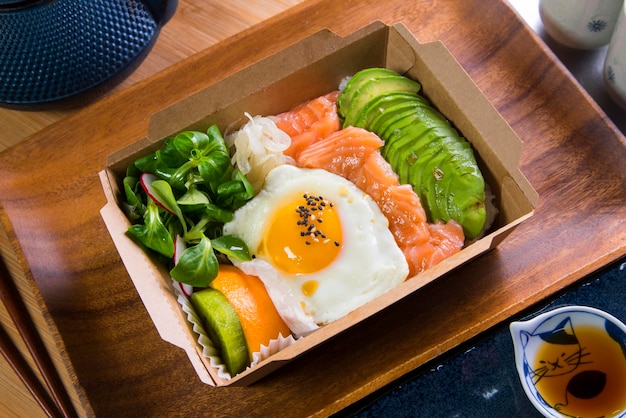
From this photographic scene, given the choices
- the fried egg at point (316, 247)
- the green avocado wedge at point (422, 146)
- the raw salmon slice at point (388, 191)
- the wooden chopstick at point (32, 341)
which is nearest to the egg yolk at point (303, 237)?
the fried egg at point (316, 247)

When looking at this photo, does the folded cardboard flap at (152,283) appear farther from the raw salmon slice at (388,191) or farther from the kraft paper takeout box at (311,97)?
the raw salmon slice at (388,191)

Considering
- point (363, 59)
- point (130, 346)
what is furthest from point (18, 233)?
point (363, 59)

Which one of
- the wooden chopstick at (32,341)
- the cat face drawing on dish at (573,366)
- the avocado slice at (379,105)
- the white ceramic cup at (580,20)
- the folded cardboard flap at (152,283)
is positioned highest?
the white ceramic cup at (580,20)

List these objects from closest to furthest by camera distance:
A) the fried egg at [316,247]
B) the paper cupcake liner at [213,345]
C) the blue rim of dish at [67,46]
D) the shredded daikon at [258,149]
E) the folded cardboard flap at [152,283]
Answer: the folded cardboard flap at [152,283] < the paper cupcake liner at [213,345] < the fried egg at [316,247] < the shredded daikon at [258,149] < the blue rim of dish at [67,46]

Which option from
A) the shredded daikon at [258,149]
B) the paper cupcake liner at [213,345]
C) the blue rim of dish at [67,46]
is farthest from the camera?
the blue rim of dish at [67,46]

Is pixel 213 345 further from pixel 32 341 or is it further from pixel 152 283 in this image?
pixel 32 341

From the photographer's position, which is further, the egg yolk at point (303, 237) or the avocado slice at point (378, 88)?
the avocado slice at point (378, 88)

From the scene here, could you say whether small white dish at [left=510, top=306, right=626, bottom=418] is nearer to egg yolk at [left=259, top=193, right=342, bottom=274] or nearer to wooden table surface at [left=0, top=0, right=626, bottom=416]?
wooden table surface at [left=0, top=0, right=626, bottom=416]
